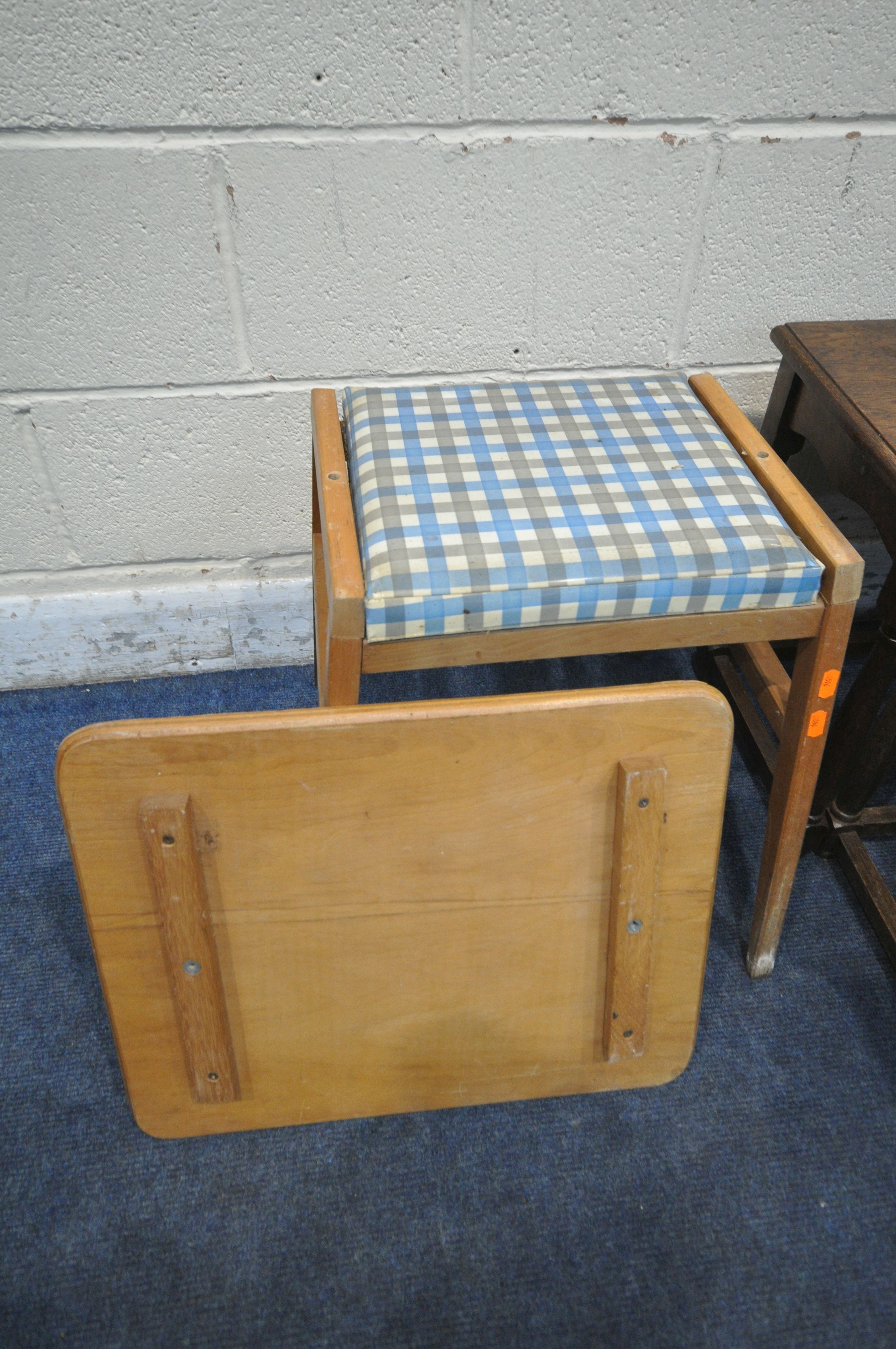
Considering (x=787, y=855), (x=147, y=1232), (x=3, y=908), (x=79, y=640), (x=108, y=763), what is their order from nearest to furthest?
(x=108, y=763), (x=147, y=1232), (x=787, y=855), (x=3, y=908), (x=79, y=640)

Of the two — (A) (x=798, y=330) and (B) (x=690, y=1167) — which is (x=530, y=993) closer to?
(B) (x=690, y=1167)

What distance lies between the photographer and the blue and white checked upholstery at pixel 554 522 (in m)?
0.82

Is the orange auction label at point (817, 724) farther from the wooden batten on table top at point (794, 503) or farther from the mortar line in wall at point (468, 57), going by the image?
the mortar line in wall at point (468, 57)

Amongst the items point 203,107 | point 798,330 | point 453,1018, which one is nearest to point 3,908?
point 453,1018

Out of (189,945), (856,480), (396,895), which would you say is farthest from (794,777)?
(189,945)

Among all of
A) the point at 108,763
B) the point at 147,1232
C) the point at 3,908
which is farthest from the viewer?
the point at 3,908

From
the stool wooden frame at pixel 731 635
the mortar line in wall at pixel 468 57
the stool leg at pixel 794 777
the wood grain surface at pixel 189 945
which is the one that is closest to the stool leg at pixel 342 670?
the stool wooden frame at pixel 731 635

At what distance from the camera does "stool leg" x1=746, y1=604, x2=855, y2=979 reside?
2.97 feet

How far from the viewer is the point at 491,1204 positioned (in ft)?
3.06

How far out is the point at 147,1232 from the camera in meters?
0.91

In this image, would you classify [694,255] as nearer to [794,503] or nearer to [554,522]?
[794,503]

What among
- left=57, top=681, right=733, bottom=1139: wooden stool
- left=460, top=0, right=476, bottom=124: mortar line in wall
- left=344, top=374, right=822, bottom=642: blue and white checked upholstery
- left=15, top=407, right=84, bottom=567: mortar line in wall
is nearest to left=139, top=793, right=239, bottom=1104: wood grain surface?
left=57, top=681, right=733, bottom=1139: wooden stool

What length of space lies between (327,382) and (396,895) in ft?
2.36

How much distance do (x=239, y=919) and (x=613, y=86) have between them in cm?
99
